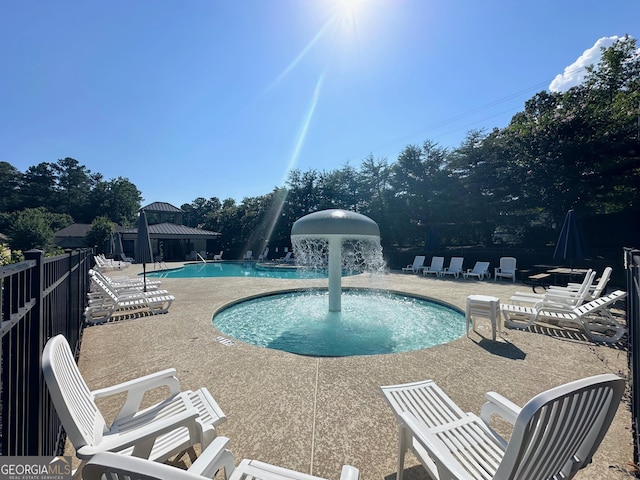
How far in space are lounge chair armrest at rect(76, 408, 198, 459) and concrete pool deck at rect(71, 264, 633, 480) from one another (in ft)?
2.83

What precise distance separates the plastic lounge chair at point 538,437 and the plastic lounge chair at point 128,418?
155 cm

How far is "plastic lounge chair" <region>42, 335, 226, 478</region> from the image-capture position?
5.52 feet

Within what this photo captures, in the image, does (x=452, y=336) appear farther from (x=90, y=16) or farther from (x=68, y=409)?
(x=90, y=16)

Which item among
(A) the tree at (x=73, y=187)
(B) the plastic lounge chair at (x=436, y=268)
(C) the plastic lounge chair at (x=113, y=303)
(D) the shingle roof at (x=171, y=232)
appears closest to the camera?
(C) the plastic lounge chair at (x=113, y=303)

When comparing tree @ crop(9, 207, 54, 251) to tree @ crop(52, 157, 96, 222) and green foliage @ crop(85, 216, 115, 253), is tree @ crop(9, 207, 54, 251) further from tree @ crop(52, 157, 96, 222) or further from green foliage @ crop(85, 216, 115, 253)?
tree @ crop(52, 157, 96, 222)

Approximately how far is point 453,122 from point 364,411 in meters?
30.0

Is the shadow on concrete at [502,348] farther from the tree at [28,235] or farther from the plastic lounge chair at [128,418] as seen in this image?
the tree at [28,235]

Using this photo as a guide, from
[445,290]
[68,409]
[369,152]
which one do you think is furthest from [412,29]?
[369,152]

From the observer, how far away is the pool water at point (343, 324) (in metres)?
5.82

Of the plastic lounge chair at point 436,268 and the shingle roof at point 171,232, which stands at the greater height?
the shingle roof at point 171,232

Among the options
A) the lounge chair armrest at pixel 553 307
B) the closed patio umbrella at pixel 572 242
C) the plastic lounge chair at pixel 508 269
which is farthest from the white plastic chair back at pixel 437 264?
the lounge chair armrest at pixel 553 307

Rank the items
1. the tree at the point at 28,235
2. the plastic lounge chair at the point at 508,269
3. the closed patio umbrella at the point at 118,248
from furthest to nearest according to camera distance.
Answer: the closed patio umbrella at the point at 118,248 → the tree at the point at 28,235 → the plastic lounge chair at the point at 508,269

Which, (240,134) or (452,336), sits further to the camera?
(240,134)

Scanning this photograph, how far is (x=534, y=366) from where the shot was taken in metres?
4.14
